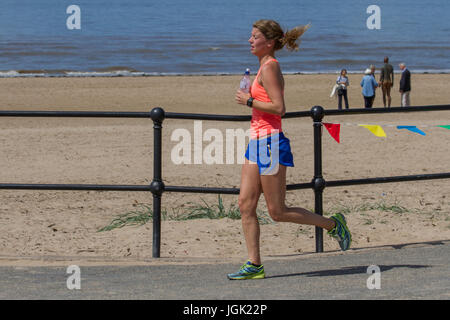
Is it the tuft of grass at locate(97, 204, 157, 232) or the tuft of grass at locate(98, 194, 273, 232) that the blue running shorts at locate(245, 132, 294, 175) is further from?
the tuft of grass at locate(97, 204, 157, 232)

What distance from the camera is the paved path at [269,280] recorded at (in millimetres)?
4559

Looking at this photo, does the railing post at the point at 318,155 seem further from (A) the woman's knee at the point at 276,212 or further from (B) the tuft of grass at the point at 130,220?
(B) the tuft of grass at the point at 130,220

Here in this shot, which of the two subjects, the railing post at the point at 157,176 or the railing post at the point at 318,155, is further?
the railing post at the point at 318,155

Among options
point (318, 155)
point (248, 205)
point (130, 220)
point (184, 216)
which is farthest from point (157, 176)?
point (184, 216)

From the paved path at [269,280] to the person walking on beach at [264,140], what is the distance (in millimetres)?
259

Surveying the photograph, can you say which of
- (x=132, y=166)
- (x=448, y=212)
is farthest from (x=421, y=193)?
(x=132, y=166)

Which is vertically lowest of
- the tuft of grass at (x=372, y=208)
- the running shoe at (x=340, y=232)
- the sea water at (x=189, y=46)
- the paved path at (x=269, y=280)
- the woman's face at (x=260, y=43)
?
the paved path at (x=269, y=280)

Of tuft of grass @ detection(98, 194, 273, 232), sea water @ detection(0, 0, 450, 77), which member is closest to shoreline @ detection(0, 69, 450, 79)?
sea water @ detection(0, 0, 450, 77)

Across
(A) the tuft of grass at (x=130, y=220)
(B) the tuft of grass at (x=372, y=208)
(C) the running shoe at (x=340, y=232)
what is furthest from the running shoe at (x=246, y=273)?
(B) the tuft of grass at (x=372, y=208)

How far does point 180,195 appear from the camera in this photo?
9.27 m

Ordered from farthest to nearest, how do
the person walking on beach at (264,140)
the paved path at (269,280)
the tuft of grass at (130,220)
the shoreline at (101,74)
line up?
the shoreline at (101,74)
the tuft of grass at (130,220)
the person walking on beach at (264,140)
the paved path at (269,280)

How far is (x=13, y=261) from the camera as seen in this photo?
5.63 meters

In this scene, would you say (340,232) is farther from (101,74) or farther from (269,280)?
(101,74)
